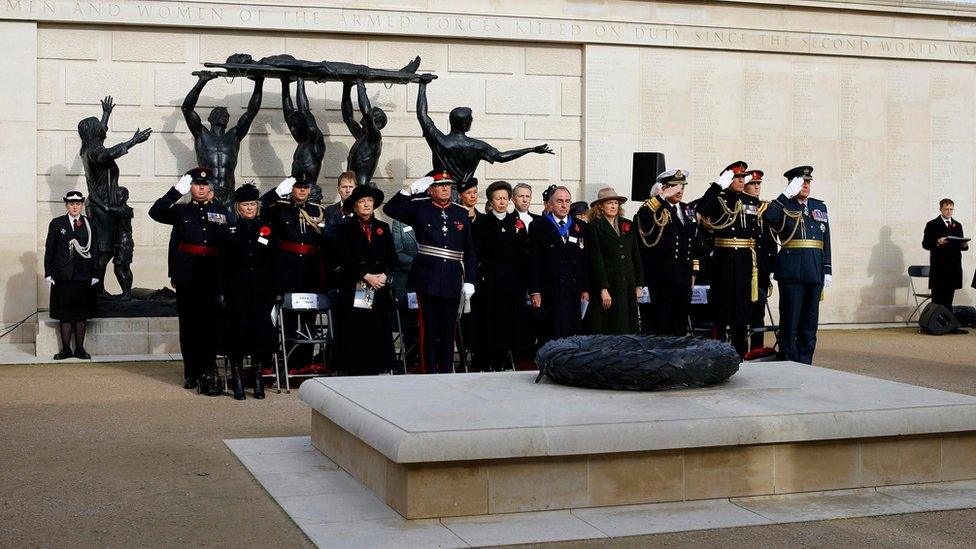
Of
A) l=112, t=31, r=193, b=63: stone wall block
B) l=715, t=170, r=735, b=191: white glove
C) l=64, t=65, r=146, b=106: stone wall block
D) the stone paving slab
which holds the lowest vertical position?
the stone paving slab

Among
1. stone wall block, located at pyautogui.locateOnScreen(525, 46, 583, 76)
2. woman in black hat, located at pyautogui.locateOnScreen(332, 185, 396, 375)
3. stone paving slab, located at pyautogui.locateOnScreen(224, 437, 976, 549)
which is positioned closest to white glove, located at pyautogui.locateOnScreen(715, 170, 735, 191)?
woman in black hat, located at pyautogui.locateOnScreen(332, 185, 396, 375)

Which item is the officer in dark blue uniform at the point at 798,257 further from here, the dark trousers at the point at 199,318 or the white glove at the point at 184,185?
the white glove at the point at 184,185

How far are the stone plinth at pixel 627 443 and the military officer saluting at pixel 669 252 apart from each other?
472 cm

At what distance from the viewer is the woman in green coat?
11.4m

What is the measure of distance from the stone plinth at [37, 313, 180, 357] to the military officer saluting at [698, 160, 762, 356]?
5.81 meters

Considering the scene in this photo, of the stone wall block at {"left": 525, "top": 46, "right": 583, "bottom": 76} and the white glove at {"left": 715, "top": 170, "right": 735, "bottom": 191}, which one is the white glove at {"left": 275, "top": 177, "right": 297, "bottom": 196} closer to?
the white glove at {"left": 715, "top": 170, "right": 735, "bottom": 191}

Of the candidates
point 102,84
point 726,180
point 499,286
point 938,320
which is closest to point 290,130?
point 102,84

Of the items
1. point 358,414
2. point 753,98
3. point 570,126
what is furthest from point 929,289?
point 358,414

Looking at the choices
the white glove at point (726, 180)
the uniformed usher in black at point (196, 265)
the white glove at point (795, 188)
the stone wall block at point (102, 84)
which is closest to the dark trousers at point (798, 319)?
the white glove at point (795, 188)

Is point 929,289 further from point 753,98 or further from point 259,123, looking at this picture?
point 259,123

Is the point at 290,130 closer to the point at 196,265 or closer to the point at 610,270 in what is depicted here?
the point at 196,265

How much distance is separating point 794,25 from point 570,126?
361cm

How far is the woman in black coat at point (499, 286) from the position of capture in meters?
11.1

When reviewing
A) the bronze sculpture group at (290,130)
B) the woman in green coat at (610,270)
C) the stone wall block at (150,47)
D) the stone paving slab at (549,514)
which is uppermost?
the stone wall block at (150,47)
